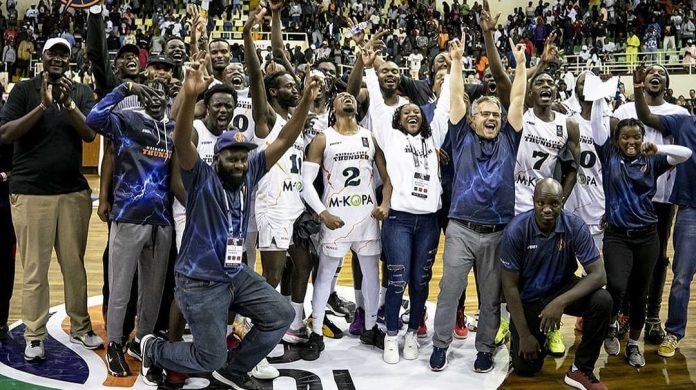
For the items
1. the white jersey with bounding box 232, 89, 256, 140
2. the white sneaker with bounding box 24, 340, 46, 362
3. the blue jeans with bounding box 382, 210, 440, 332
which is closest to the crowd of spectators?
the white jersey with bounding box 232, 89, 256, 140

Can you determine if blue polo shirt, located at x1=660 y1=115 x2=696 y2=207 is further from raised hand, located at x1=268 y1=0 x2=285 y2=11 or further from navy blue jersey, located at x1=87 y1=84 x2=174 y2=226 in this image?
navy blue jersey, located at x1=87 y1=84 x2=174 y2=226

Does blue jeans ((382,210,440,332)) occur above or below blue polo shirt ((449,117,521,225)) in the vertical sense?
below

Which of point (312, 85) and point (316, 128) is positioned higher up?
point (312, 85)

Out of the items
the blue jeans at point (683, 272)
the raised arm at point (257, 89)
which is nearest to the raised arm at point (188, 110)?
the raised arm at point (257, 89)

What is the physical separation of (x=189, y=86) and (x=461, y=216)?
6.70ft

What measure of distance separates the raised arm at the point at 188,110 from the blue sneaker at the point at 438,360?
6.74 ft

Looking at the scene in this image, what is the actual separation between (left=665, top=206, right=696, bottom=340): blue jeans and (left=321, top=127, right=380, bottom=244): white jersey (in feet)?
7.02

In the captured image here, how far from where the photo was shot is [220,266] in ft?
13.7

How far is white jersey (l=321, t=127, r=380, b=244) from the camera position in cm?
514

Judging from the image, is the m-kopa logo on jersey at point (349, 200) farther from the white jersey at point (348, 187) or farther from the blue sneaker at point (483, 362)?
the blue sneaker at point (483, 362)

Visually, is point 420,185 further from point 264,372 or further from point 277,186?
point 264,372

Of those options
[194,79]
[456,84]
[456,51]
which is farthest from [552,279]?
[194,79]

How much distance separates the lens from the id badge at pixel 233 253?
4.18 metres

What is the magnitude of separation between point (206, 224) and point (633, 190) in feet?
9.44
